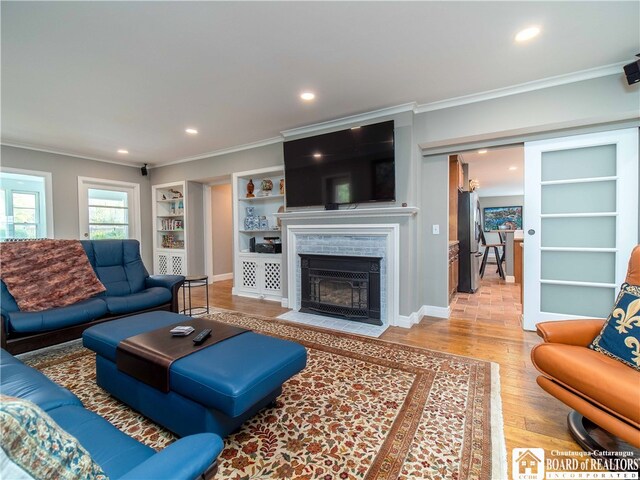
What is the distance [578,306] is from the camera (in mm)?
2986

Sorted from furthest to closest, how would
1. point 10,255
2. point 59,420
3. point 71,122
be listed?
1. point 71,122
2. point 10,255
3. point 59,420

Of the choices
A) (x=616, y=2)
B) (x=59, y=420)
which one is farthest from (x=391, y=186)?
(x=59, y=420)

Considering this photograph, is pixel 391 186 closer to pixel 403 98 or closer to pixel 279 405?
pixel 403 98

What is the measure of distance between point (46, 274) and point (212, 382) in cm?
264

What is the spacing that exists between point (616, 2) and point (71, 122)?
5.44m

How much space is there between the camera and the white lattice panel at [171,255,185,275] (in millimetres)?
5930

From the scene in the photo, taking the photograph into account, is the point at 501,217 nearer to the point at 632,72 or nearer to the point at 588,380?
the point at 632,72

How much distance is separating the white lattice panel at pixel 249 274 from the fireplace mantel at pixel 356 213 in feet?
4.32

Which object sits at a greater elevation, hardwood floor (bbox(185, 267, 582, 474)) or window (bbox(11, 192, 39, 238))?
window (bbox(11, 192, 39, 238))

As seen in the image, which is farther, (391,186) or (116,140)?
(116,140)

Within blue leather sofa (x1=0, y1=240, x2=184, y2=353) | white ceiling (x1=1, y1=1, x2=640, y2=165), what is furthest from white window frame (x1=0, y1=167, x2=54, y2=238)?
blue leather sofa (x1=0, y1=240, x2=184, y2=353)

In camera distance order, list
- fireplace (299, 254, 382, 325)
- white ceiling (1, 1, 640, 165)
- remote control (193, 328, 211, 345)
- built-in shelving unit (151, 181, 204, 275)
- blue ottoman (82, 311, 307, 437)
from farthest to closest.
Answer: built-in shelving unit (151, 181, 204, 275) → fireplace (299, 254, 382, 325) → white ceiling (1, 1, 640, 165) → remote control (193, 328, 211, 345) → blue ottoman (82, 311, 307, 437)

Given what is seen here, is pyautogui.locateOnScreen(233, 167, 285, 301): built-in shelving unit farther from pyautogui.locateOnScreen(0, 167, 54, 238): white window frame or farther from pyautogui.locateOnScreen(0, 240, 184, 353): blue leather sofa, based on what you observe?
pyautogui.locateOnScreen(0, 167, 54, 238): white window frame

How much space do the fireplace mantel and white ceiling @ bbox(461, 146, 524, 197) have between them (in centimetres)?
124
